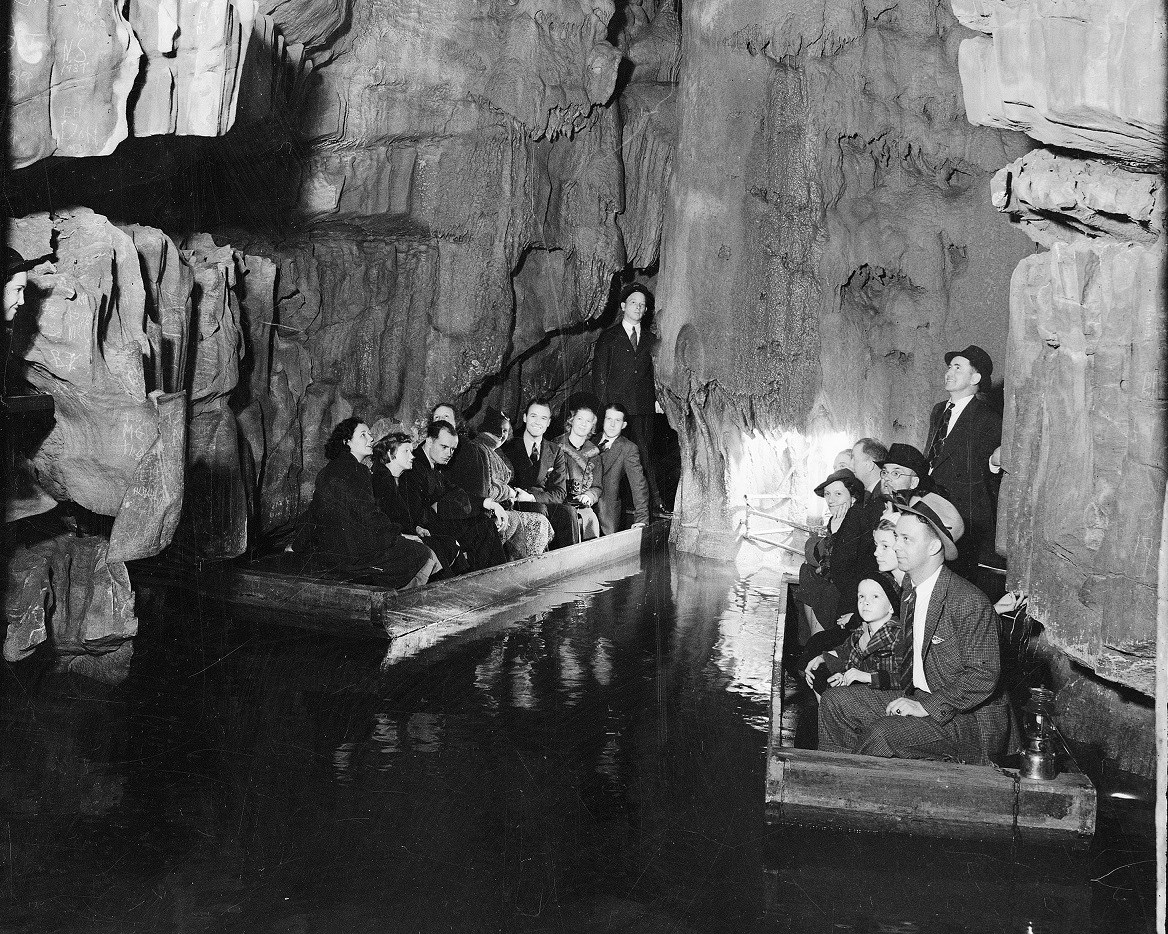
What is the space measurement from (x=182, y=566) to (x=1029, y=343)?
5746 mm

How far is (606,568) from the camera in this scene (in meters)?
9.91

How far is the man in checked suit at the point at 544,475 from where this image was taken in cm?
989

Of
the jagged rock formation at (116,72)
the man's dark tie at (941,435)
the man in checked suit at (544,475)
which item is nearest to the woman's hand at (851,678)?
the man's dark tie at (941,435)

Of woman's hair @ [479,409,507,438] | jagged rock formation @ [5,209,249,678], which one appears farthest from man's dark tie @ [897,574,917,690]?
woman's hair @ [479,409,507,438]

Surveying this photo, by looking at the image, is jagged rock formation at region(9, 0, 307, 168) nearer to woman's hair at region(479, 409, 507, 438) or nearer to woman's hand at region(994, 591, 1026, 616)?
woman's hand at region(994, 591, 1026, 616)

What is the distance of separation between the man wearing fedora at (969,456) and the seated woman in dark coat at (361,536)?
346 cm

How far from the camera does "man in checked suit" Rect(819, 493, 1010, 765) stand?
4.26 meters

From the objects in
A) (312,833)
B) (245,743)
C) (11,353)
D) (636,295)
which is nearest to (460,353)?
(636,295)

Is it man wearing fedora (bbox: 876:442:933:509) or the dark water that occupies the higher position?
man wearing fedora (bbox: 876:442:933:509)

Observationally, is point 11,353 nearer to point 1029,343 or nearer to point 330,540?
point 330,540

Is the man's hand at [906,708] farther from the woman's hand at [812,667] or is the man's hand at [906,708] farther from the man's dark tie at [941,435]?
the man's dark tie at [941,435]

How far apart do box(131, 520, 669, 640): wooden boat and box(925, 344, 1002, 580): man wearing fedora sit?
10.2ft

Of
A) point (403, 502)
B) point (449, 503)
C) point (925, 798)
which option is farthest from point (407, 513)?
point (925, 798)

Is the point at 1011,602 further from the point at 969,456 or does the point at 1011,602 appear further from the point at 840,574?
the point at 969,456
